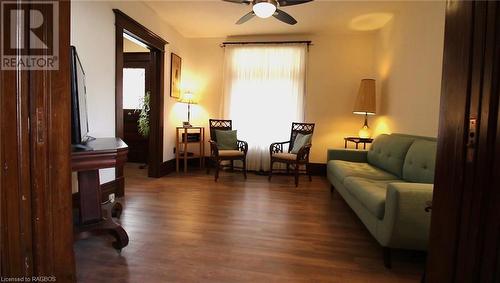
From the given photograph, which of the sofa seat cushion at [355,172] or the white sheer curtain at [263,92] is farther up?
the white sheer curtain at [263,92]

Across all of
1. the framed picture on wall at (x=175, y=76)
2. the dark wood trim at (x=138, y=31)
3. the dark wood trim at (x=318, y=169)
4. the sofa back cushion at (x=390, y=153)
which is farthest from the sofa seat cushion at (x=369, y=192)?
the framed picture on wall at (x=175, y=76)

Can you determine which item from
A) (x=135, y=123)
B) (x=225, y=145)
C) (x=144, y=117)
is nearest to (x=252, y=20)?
(x=225, y=145)

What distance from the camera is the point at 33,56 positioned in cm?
61

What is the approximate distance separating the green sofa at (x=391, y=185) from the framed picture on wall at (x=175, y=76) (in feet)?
9.05

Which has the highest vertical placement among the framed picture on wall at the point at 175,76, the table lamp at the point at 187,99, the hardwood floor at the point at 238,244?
the framed picture on wall at the point at 175,76

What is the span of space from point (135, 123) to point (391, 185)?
482cm

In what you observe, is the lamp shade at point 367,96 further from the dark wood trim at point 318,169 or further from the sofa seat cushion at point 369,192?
the sofa seat cushion at point 369,192

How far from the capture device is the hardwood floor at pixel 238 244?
1644mm

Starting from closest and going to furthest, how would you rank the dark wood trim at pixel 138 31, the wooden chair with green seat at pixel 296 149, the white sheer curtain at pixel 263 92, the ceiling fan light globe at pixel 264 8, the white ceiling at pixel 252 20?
the ceiling fan light globe at pixel 264 8 → the dark wood trim at pixel 138 31 → the white ceiling at pixel 252 20 → the wooden chair with green seat at pixel 296 149 → the white sheer curtain at pixel 263 92

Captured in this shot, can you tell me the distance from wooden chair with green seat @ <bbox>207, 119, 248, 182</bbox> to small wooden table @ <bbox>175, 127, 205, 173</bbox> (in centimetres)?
31

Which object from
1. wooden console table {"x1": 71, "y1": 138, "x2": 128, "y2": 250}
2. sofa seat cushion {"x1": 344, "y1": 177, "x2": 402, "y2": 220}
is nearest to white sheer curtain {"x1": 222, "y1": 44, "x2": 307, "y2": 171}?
sofa seat cushion {"x1": 344, "y1": 177, "x2": 402, "y2": 220}

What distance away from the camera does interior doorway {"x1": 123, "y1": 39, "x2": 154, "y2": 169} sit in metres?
5.20

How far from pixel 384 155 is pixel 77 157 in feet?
9.73

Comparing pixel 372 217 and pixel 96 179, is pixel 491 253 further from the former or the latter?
pixel 96 179
